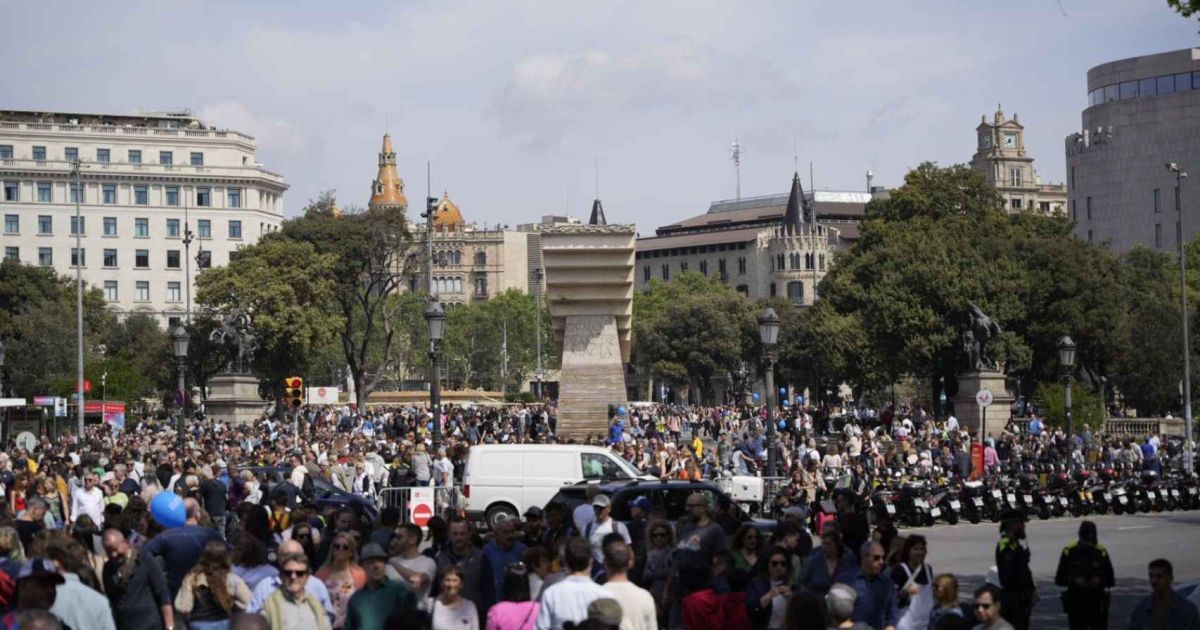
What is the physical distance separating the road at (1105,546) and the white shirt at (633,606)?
8.30 m

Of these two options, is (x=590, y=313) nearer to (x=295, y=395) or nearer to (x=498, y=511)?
(x=295, y=395)

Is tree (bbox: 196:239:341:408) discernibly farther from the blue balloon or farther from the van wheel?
the blue balloon

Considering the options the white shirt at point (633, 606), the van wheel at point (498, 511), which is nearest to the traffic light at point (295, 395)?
the van wheel at point (498, 511)

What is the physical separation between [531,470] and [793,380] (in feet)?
294

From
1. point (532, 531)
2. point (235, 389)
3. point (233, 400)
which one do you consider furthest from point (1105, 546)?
point (235, 389)

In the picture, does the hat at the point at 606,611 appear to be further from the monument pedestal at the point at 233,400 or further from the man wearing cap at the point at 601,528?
the monument pedestal at the point at 233,400

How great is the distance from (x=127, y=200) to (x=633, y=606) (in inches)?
4896

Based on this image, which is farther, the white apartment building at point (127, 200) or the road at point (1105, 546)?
the white apartment building at point (127, 200)

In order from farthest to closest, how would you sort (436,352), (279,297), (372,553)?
(279,297) < (436,352) < (372,553)

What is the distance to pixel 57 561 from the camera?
1127 cm

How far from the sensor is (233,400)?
61438 millimetres

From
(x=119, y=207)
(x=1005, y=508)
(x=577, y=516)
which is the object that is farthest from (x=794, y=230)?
(x=577, y=516)

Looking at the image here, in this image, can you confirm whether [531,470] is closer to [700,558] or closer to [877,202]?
[700,558]

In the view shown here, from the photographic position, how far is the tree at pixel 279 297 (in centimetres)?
7850
